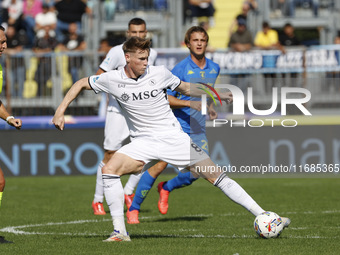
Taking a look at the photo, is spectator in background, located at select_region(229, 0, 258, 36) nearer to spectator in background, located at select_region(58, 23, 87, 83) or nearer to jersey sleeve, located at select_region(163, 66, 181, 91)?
spectator in background, located at select_region(58, 23, 87, 83)

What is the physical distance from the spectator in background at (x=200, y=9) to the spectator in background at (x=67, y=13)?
2896 millimetres

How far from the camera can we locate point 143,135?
9000 mm

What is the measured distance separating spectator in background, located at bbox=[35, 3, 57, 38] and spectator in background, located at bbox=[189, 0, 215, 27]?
12.0 ft

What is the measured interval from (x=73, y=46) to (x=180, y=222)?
10.7 m

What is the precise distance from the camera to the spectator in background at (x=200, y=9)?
73.5 ft

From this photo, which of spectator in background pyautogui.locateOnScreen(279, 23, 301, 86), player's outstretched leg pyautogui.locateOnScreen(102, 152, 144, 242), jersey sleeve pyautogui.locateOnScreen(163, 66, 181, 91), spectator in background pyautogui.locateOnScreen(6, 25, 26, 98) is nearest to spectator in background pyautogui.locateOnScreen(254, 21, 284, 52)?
spectator in background pyautogui.locateOnScreen(279, 23, 301, 86)

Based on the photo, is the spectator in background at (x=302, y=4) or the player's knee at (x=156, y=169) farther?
the spectator in background at (x=302, y=4)

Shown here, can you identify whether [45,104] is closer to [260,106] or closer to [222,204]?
[260,106]

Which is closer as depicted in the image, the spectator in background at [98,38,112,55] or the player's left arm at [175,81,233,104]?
the player's left arm at [175,81,233,104]

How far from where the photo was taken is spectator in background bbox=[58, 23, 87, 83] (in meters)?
19.2

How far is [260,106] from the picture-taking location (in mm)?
18344

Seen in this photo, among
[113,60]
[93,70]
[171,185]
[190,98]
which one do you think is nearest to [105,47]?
[93,70]

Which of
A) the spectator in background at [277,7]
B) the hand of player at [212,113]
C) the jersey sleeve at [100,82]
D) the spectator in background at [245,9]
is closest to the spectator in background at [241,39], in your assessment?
the spectator in background at [245,9]

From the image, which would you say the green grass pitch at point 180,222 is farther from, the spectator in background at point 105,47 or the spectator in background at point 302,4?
the spectator in background at point 302,4
